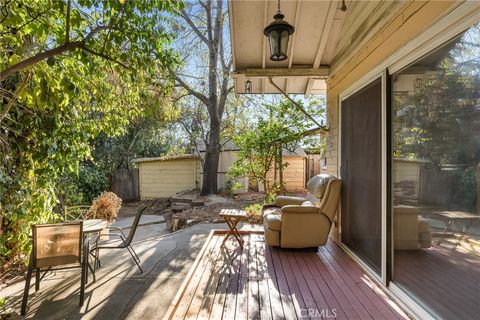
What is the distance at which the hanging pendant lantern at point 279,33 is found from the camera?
354cm

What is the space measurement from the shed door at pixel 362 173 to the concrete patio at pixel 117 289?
7.43 ft

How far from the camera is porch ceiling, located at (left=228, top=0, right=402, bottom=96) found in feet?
12.1

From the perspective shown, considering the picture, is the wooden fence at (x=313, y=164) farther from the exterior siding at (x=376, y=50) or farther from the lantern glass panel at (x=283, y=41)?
the lantern glass panel at (x=283, y=41)

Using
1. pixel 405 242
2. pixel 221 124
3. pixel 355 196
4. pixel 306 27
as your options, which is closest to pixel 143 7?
pixel 306 27

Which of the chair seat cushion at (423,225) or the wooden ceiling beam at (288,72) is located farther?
the wooden ceiling beam at (288,72)

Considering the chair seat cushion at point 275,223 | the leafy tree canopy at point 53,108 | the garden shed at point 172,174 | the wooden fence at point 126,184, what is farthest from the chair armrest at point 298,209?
the wooden fence at point 126,184

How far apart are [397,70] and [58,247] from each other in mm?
3808

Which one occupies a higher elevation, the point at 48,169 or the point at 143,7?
the point at 143,7

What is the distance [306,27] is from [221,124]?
813 cm

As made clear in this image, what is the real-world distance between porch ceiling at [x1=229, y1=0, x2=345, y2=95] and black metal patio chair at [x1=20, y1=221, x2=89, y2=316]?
325 centimetres

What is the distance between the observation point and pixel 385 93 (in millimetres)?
2936

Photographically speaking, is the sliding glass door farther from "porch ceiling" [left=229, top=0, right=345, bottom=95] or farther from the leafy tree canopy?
the leafy tree canopy

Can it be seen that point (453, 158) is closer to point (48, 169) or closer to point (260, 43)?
point (260, 43)

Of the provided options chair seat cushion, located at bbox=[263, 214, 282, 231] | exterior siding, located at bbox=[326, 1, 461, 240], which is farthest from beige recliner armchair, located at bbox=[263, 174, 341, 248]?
exterior siding, located at bbox=[326, 1, 461, 240]
